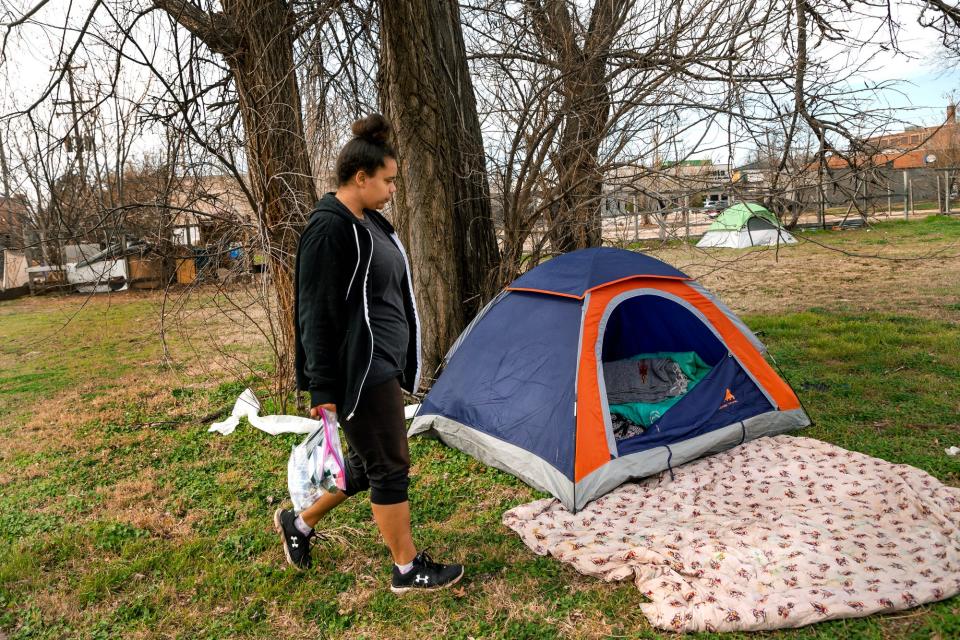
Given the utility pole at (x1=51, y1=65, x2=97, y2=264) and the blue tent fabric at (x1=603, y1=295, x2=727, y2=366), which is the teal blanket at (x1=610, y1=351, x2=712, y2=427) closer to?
the blue tent fabric at (x1=603, y1=295, x2=727, y2=366)

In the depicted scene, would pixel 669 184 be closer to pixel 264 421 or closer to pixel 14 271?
pixel 264 421

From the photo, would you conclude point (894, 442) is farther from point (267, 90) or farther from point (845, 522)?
point (267, 90)

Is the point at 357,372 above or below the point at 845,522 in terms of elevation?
above

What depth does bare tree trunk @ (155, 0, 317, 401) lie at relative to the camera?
15.6ft

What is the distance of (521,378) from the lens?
393cm

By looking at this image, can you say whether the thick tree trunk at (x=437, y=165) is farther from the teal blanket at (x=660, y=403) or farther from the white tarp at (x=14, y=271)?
the white tarp at (x=14, y=271)

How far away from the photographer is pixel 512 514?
11.1 feet

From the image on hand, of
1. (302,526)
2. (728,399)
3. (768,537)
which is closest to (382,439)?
(302,526)

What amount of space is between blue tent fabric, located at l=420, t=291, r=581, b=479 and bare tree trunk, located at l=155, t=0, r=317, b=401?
1.47m

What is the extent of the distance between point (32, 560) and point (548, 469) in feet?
8.19

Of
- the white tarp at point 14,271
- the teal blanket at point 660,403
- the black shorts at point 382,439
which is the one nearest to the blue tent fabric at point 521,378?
the teal blanket at point 660,403

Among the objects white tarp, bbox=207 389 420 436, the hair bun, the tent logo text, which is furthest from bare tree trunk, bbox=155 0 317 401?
the tent logo text

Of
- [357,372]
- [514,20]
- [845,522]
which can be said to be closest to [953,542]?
[845,522]

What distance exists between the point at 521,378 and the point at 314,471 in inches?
58.5
